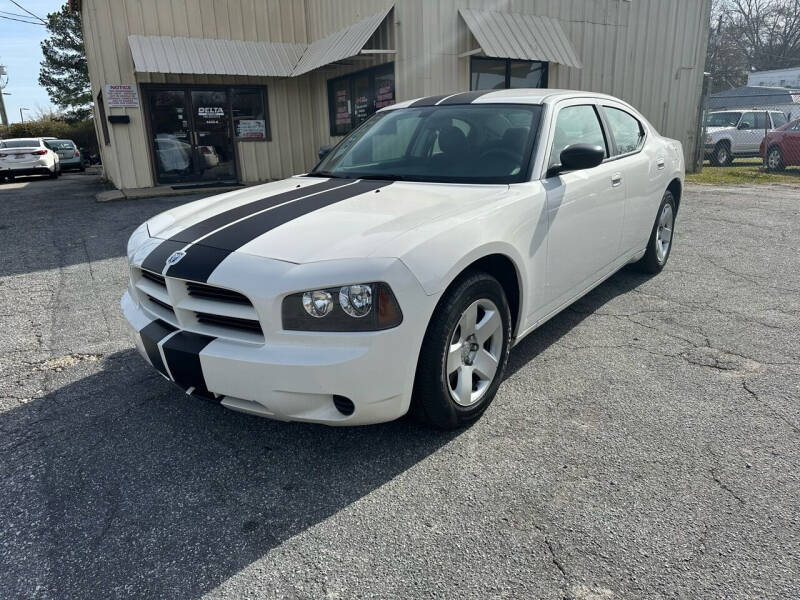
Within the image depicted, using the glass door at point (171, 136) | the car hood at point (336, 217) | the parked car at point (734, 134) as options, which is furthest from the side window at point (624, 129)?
the parked car at point (734, 134)

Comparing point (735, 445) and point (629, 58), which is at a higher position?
point (629, 58)

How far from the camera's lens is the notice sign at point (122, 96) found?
1221 cm

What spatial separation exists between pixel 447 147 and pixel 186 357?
2071 mm

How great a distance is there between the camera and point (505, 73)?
1152 centimetres

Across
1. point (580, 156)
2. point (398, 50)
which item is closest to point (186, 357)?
point (580, 156)

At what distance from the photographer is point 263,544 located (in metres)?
2.13

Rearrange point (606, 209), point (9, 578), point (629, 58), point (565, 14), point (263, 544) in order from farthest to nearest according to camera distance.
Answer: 1. point (629, 58)
2. point (565, 14)
3. point (606, 209)
4. point (263, 544)
5. point (9, 578)

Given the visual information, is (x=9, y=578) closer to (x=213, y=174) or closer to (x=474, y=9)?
(x=474, y=9)

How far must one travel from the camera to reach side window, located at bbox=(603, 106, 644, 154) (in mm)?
4383

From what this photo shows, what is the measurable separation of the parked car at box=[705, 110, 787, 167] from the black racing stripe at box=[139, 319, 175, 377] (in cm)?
1813

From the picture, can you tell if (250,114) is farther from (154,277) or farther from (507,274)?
A: (507,274)

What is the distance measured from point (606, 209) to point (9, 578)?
3.71 meters

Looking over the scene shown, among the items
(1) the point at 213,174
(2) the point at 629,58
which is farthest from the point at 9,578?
(2) the point at 629,58

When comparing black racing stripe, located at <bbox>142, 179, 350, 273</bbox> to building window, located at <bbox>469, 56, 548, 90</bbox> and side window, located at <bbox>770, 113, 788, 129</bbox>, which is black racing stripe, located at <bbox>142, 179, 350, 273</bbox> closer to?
building window, located at <bbox>469, 56, 548, 90</bbox>
